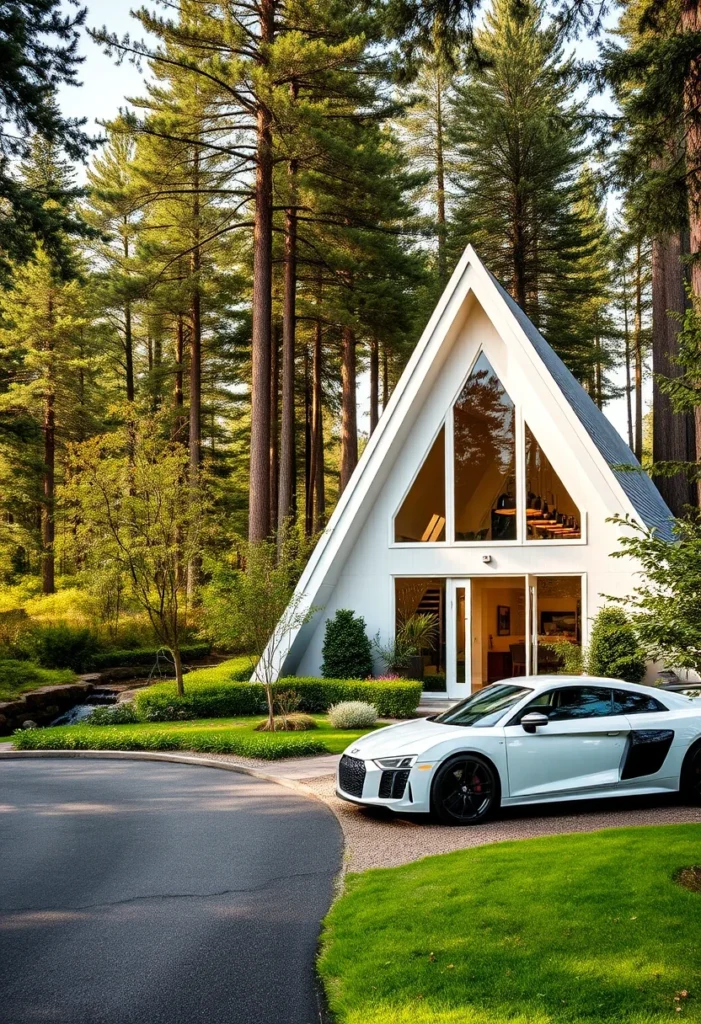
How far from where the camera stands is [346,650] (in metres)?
19.9

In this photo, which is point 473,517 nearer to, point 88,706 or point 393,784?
point 88,706

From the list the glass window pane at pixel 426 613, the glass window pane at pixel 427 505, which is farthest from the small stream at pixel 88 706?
the glass window pane at pixel 427 505

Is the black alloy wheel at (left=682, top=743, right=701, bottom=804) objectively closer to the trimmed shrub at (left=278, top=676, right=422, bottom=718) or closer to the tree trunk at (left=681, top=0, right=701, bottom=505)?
the tree trunk at (left=681, top=0, right=701, bottom=505)

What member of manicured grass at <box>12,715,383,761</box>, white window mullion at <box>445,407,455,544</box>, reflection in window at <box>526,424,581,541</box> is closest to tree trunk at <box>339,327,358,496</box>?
white window mullion at <box>445,407,455,544</box>

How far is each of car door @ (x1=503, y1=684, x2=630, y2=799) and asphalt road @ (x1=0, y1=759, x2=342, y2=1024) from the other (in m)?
2.01

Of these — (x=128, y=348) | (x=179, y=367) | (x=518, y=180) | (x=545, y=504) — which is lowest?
(x=545, y=504)

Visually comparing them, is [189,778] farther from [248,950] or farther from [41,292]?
[41,292]

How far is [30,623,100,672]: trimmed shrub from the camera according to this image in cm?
2611

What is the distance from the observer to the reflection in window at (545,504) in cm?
1933

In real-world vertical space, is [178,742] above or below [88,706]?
above

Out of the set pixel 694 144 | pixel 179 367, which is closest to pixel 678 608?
pixel 694 144

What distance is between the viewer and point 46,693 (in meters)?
21.5

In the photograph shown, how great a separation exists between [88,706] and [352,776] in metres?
14.3

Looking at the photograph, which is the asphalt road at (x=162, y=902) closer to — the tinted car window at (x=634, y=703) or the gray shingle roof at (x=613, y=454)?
the tinted car window at (x=634, y=703)
